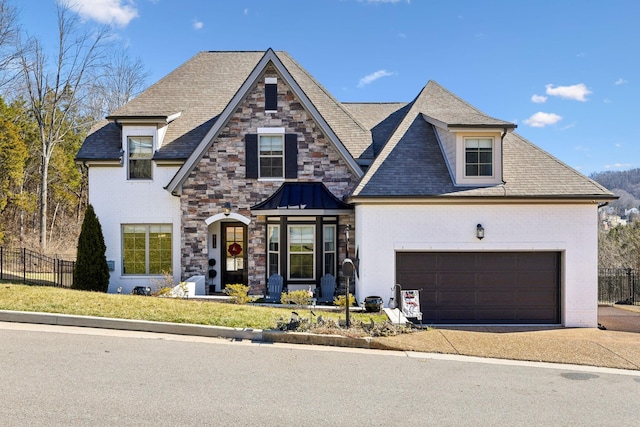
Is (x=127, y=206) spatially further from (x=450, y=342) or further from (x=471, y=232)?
(x=450, y=342)

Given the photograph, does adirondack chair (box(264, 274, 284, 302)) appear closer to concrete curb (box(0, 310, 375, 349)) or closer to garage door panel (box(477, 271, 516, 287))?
concrete curb (box(0, 310, 375, 349))

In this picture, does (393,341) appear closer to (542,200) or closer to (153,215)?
(542,200)

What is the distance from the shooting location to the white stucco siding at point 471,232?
13758mm

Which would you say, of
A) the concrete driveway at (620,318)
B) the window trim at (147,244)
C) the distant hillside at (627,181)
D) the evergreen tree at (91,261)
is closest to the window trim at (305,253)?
the window trim at (147,244)

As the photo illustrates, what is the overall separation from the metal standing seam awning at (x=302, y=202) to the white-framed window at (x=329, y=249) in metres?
0.91

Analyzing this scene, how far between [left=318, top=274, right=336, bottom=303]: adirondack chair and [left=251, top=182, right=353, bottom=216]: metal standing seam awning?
2.14 m

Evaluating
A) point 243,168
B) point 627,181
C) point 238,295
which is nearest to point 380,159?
point 243,168

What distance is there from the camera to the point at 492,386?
716 centimetres

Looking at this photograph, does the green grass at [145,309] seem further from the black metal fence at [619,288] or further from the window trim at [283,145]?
the black metal fence at [619,288]

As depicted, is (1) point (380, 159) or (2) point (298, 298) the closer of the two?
(2) point (298, 298)

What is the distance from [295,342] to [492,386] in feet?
13.2

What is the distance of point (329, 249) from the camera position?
15.9m

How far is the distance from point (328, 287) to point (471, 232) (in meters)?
4.83

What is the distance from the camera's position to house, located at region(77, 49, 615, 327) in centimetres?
1379
